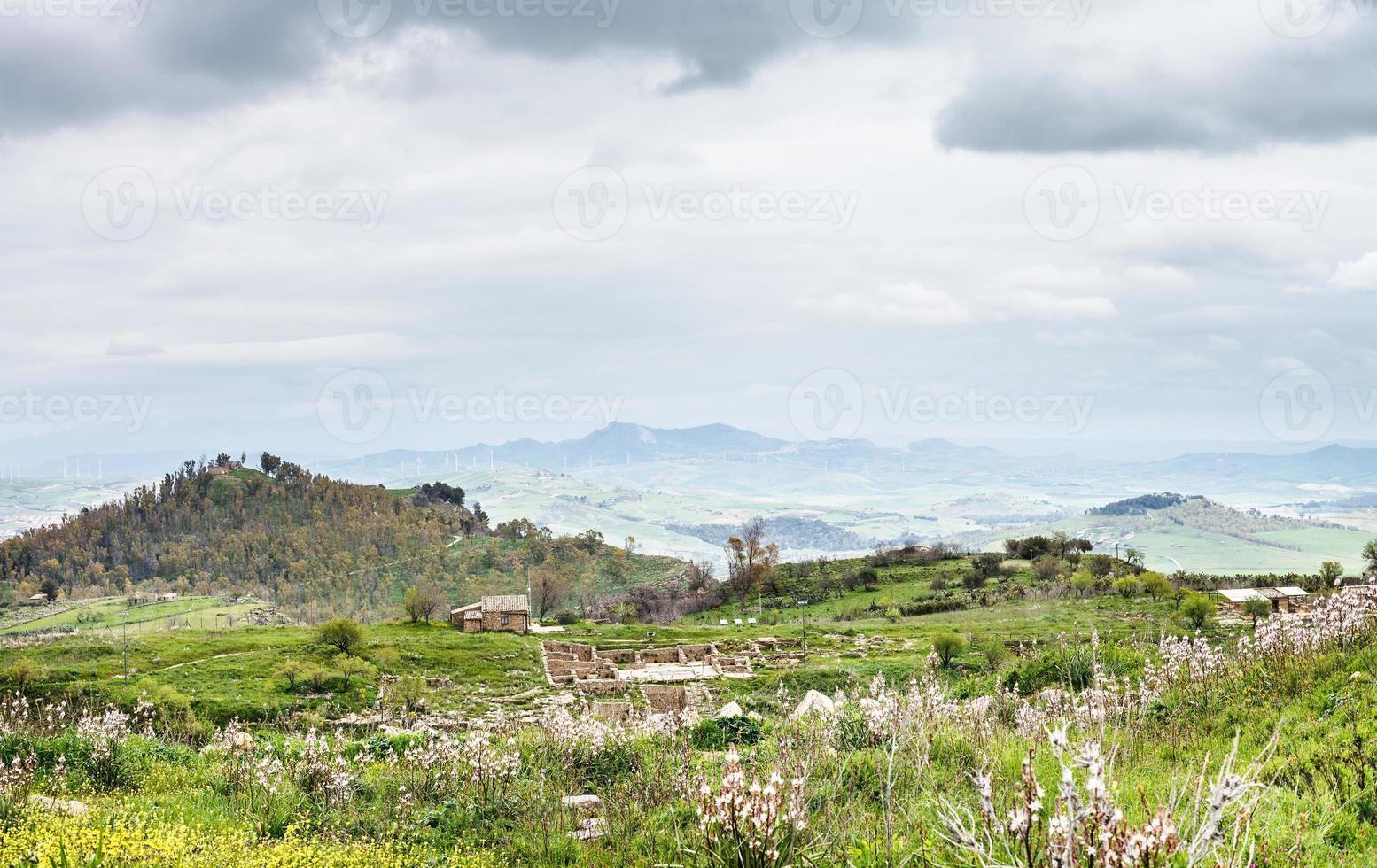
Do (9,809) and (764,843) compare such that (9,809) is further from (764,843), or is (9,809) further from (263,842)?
Result: (764,843)

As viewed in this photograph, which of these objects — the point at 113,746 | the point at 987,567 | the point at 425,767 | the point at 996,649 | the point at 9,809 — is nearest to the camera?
the point at 9,809

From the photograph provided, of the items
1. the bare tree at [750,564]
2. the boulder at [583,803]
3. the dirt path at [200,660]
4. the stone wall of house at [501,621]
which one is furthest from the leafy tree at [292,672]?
the bare tree at [750,564]

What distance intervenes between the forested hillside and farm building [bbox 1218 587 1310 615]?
220 ft

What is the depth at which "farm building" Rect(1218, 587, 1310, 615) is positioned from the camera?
41.8 meters

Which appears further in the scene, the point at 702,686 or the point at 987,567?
the point at 987,567

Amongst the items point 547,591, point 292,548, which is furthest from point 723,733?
point 292,548

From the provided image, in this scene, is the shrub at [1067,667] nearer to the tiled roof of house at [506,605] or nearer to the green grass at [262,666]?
the green grass at [262,666]

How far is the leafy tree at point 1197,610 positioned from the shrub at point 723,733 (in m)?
31.5

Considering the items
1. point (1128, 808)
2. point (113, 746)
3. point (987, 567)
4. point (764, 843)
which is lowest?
point (987, 567)

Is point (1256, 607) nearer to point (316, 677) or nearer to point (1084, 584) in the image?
point (1084, 584)

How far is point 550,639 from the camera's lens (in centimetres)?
5231

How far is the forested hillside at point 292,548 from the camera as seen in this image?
11969 centimetres

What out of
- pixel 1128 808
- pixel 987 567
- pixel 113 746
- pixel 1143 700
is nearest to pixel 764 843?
pixel 1128 808

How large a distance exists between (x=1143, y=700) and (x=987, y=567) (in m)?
76.1
